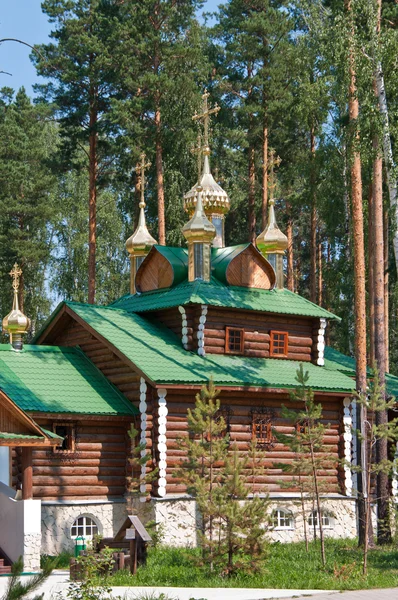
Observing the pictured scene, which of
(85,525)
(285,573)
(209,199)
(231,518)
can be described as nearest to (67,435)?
(85,525)

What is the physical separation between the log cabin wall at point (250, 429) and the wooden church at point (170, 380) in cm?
3

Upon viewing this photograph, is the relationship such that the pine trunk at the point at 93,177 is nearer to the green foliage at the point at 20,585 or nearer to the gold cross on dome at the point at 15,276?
the gold cross on dome at the point at 15,276

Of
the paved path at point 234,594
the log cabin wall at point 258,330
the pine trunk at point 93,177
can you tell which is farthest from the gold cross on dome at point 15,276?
the paved path at point 234,594

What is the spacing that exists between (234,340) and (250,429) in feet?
7.17

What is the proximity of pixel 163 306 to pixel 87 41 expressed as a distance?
13202mm

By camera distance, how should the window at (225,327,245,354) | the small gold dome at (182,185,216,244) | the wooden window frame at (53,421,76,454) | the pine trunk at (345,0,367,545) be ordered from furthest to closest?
1. the small gold dome at (182,185,216,244)
2. the window at (225,327,245,354)
3. the wooden window frame at (53,421,76,454)
4. the pine trunk at (345,0,367,545)

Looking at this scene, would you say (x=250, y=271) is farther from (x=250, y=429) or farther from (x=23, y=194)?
(x=23, y=194)

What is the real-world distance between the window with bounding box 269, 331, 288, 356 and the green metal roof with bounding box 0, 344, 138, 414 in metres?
4.11

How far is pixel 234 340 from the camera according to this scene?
23.2 meters

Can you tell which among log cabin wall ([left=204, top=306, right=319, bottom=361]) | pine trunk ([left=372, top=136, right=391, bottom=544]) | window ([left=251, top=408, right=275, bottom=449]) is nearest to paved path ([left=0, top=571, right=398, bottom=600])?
pine trunk ([left=372, top=136, right=391, bottom=544])

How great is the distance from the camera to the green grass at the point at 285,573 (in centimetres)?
1508

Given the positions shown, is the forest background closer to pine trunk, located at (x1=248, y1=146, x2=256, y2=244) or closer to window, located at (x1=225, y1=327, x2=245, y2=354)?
pine trunk, located at (x1=248, y1=146, x2=256, y2=244)

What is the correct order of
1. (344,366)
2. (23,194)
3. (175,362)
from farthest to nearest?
(23,194), (344,366), (175,362)

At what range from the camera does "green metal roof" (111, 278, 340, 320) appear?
22.5 metres
